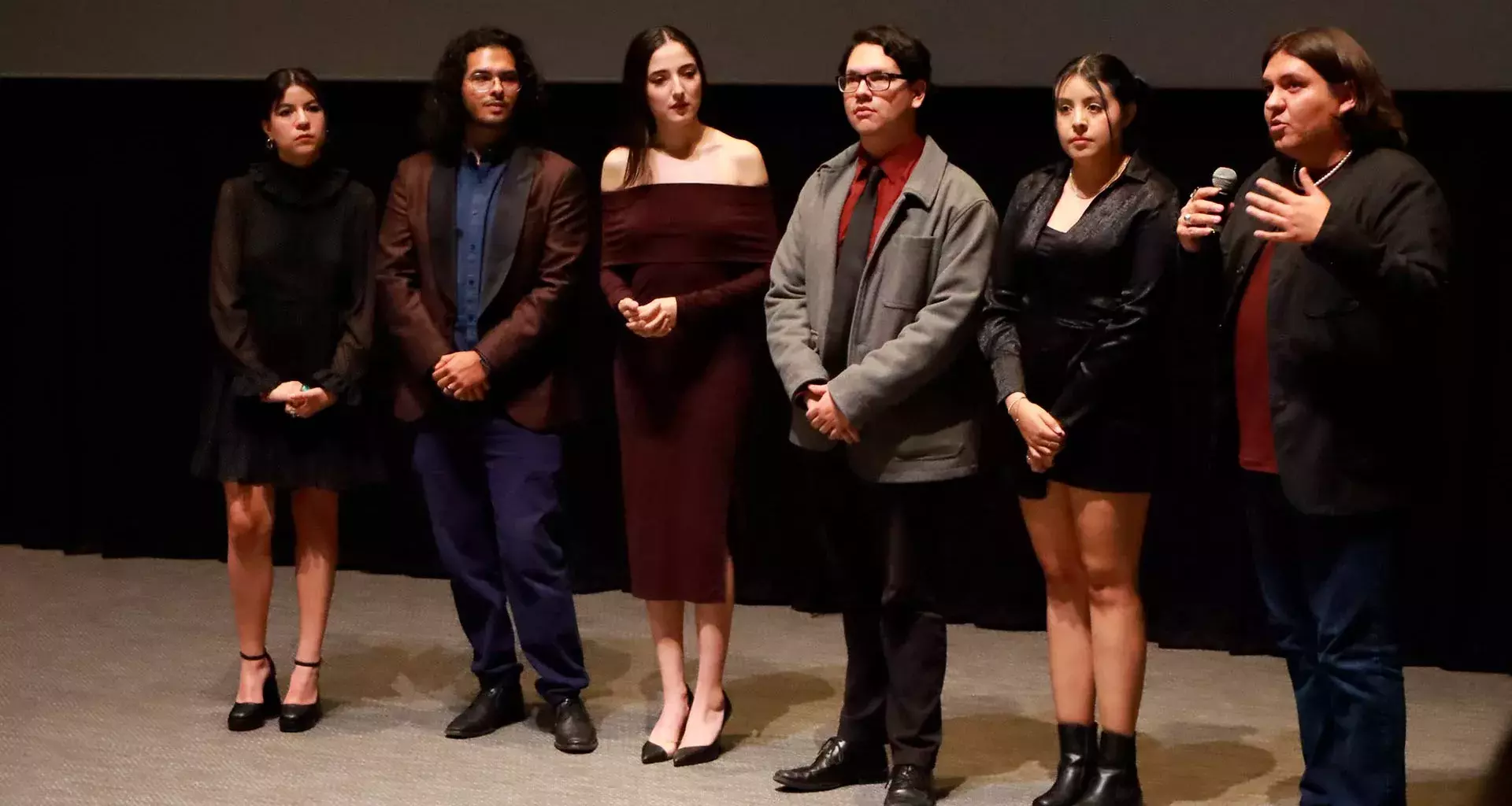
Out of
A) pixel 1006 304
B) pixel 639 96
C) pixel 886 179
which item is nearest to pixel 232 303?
pixel 639 96

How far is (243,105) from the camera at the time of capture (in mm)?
5457

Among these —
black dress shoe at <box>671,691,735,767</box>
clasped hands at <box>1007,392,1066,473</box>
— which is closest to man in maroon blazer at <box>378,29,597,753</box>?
black dress shoe at <box>671,691,735,767</box>

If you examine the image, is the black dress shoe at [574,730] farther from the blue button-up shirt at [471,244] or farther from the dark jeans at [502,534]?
the blue button-up shirt at [471,244]

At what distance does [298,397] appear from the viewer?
3.64 metres

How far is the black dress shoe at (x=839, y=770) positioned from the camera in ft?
11.1

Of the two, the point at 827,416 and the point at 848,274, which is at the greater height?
the point at 848,274

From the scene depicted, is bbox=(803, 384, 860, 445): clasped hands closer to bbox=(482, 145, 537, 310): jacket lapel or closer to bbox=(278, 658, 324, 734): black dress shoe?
bbox=(482, 145, 537, 310): jacket lapel

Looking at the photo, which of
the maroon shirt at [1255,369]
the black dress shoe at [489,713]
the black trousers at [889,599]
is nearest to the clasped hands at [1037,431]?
the black trousers at [889,599]

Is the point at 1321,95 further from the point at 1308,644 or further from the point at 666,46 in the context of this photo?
the point at 666,46

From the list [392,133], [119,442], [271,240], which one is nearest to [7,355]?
[119,442]

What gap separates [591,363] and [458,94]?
1728 millimetres

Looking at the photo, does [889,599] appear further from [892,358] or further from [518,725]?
[518,725]

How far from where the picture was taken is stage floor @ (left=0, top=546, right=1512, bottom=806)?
341 centimetres

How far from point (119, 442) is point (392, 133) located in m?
1.67
